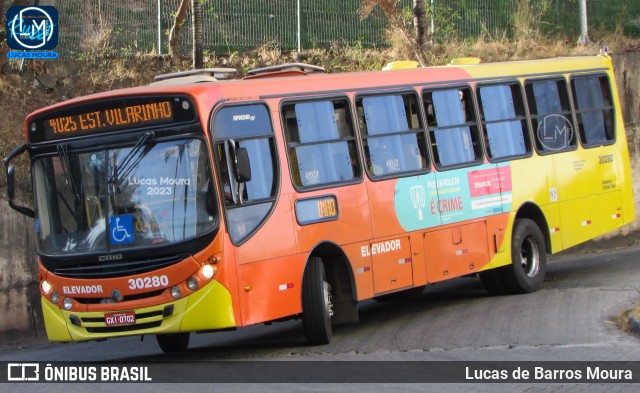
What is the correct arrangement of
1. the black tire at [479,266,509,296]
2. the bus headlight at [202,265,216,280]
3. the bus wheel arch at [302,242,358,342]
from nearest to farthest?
the bus headlight at [202,265,216,280]
the bus wheel arch at [302,242,358,342]
the black tire at [479,266,509,296]

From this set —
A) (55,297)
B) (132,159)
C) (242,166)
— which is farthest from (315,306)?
(55,297)

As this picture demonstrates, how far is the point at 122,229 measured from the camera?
11.6 m

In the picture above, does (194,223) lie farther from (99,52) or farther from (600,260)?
(99,52)

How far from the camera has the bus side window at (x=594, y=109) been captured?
18.0 m

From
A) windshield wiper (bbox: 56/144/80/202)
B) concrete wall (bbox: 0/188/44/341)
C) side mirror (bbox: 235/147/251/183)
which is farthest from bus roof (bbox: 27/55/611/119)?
concrete wall (bbox: 0/188/44/341)

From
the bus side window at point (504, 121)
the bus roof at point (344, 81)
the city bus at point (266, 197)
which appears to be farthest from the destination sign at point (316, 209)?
the bus side window at point (504, 121)

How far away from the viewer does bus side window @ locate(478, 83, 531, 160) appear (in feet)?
53.1

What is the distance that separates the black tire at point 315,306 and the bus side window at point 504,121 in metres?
4.49

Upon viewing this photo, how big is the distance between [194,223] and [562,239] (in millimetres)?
7673

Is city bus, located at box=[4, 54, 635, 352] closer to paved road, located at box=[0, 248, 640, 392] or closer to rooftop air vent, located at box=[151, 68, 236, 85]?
rooftop air vent, located at box=[151, 68, 236, 85]

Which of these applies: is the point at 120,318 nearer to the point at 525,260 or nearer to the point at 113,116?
the point at 113,116

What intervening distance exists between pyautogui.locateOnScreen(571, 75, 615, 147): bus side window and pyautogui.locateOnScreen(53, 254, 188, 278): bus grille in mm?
8698

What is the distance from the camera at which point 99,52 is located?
2336cm

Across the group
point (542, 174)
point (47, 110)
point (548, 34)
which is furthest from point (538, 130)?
point (548, 34)
